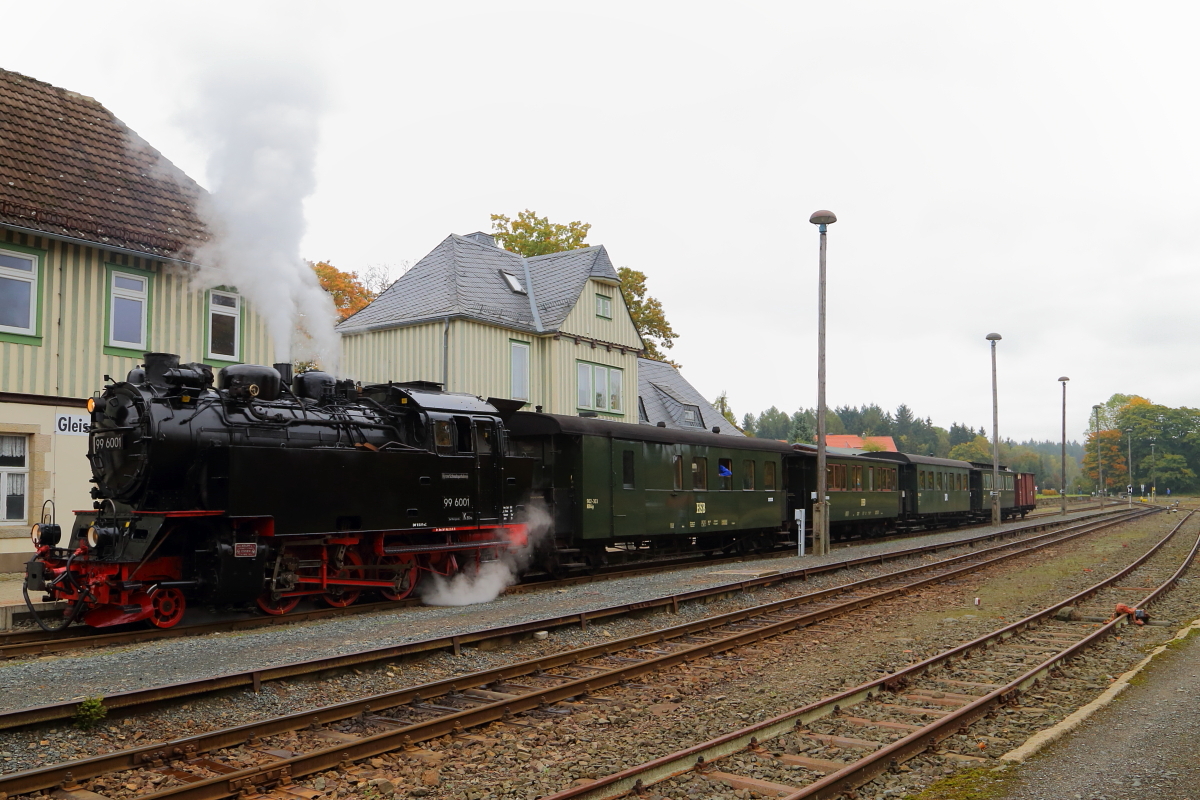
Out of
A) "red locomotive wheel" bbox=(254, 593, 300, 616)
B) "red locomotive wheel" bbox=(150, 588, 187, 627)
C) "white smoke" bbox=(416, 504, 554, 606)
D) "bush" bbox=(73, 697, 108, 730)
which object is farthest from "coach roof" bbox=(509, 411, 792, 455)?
"bush" bbox=(73, 697, 108, 730)

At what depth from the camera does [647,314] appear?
42.0 metres

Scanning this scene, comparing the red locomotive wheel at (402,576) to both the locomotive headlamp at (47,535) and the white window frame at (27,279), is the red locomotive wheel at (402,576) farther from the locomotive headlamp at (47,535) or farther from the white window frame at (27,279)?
the white window frame at (27,279)

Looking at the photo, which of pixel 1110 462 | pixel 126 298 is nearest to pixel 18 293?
pixel 126 298

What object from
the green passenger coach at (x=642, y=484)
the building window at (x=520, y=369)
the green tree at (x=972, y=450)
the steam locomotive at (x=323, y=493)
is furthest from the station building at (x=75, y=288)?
the green tree at (x=972, y=450)

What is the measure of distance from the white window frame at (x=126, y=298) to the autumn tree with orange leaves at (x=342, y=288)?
1885 centimetres

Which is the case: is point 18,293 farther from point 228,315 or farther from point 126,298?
point 228,315

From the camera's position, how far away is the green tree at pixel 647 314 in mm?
41188

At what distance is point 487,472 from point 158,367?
460 cm

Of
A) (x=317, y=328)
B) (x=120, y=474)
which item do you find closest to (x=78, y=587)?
(x=120, y=474)

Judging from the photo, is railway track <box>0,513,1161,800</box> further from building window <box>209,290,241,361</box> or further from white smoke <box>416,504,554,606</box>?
building window <box>209,290,241,361</box>

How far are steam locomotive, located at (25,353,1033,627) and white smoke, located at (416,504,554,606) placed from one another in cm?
6

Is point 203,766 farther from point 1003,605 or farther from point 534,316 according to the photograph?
point 534,316

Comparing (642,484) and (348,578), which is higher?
(642,484)

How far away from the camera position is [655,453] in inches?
664
